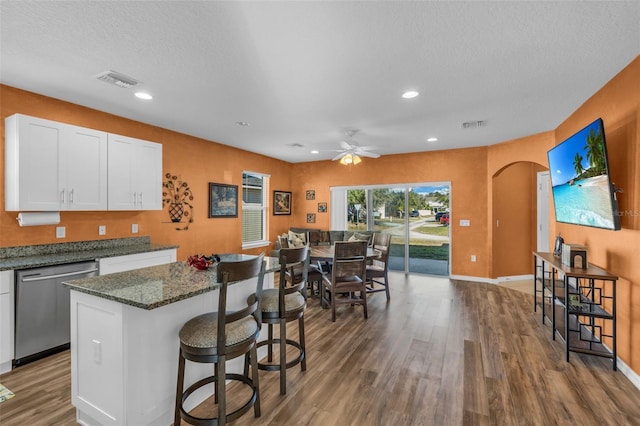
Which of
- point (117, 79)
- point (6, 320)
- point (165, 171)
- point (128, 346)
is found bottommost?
point (6, 320)

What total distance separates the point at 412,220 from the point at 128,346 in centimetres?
579

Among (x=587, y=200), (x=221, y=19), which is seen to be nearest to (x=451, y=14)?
(x=221, y=19)

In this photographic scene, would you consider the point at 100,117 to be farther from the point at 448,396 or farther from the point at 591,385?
the point at 591,385

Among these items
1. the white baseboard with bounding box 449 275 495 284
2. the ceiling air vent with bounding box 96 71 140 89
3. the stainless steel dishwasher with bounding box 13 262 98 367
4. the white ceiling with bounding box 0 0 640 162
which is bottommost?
the white baseboard with bounding box 449 275 495 284

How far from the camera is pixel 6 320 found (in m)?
2.62

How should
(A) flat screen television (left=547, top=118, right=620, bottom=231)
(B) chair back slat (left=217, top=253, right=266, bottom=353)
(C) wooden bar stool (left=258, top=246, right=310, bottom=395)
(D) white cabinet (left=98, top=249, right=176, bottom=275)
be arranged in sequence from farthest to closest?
(D) white cabinet (left=98, top=249, right=176, bottom=275) < (A) flat screen television (left=547, top=118, right=620, bottom=231) < (C) wooden bar stool (left=258, top=246, right=310, bottom=395) < (B) chair back slat (left=217, top=253, right=266, bottom=353)

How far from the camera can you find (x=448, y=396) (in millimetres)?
2287

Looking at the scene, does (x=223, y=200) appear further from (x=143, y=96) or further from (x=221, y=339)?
(x=221, y=339)

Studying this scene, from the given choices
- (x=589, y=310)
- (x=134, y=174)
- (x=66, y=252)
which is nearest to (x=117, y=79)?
(x=134, y=174)

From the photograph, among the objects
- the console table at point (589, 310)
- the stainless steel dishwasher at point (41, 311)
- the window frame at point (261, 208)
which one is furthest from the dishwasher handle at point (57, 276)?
the console table at point (589, 310)

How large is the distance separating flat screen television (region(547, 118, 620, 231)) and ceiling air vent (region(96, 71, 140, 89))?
13.8ft

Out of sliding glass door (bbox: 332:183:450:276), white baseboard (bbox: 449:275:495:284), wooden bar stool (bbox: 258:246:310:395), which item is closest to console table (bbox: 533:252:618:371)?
white baseboard (bbox: 449:275:495:284)

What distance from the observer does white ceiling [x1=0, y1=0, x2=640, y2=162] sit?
1914 millimetres

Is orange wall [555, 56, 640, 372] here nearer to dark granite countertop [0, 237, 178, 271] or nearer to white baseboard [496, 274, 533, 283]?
white baseboard [496, 274, 533, 283]
